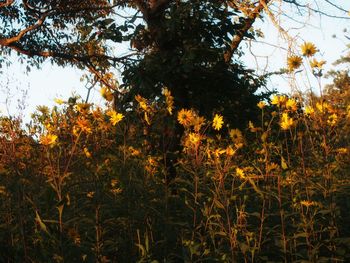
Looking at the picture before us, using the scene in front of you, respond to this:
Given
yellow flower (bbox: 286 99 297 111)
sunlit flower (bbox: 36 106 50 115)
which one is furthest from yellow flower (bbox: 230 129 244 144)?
sunlit flower (bbox: 36 106 50 115)

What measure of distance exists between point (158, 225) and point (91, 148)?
32.3 inches

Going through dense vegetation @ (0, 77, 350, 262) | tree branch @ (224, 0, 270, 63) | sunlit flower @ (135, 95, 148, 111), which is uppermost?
tree branch @ (224, 0, 270, 63)

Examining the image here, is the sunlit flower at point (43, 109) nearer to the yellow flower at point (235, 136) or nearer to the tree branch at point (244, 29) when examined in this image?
the yellow flower at point (235, 136)

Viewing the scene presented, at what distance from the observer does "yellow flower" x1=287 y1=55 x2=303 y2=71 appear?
A: 139 inches

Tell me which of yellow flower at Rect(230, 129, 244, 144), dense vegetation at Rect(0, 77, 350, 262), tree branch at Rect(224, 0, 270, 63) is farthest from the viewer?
tree branch at Rect(224, 0, 270, 63)

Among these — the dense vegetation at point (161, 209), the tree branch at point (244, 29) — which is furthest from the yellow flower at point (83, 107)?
the tree branch at point (244, 29)

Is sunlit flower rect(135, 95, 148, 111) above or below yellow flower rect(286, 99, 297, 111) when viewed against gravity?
above

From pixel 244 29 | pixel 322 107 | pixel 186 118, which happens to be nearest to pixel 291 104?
pixel 322 107

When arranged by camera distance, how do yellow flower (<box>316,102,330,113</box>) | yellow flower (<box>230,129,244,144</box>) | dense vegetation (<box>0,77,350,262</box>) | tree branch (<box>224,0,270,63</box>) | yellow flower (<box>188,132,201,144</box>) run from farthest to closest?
tree branch (<box>224,0,270,63</box>), yellow flower (<box>230,129,244,144</box>), yellow flower (<box>316,102,330,113</box>), yellow flower (<box>188,132,201,144</box>), dense vegetation (<box>0,77,350,262</box>)

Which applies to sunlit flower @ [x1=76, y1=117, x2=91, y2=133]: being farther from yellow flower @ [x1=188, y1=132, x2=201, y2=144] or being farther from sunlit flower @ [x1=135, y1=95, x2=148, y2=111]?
yellow flower @ [x1=188, y1=132, x2=201, y2=144]

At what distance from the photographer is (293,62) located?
3.54m

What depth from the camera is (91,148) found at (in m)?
3.79

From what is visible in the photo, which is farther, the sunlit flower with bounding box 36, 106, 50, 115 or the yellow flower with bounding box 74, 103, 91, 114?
the sunlit flower with bounding box 36, 106, 50, 115

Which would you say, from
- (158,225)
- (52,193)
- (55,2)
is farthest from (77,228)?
(55,2)
